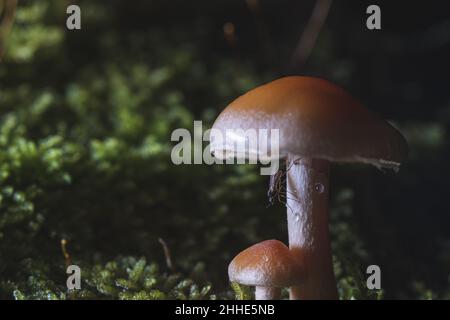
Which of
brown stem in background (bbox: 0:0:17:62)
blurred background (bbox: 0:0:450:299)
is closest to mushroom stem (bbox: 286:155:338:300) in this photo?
blurred background (bbox: 0:0:450:299)

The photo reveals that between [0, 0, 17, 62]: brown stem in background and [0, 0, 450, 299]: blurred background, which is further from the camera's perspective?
[0, 0, 17, 62]: brown stem in background

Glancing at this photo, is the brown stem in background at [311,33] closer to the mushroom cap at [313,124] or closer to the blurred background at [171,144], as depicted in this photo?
the blurred background at [171,144]

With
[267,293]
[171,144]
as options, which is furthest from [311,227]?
[171,144]

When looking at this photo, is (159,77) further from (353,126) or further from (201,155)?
(353,126)

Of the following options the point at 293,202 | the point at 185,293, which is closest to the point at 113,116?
the point at 185,293

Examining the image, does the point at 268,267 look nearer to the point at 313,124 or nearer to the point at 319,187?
the point at 319,187

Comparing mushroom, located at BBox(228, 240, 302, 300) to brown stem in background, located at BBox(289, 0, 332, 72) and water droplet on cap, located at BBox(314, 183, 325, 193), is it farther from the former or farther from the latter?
brown stem in background, located at BBox(289, 0, 332, 72)

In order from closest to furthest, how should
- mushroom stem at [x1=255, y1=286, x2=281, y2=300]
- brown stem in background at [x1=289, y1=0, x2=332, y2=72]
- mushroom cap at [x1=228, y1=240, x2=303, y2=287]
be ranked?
mushroom cap at [x1=228, y1=240, x2=303, y2=287], mushroom stem at [x1=255, y1=286, x2=281, y2=300], brown stem in background at [x1=289, y1=0, x2=332, y2=72]
